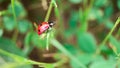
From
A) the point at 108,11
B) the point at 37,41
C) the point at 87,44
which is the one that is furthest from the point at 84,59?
the point at 108,11

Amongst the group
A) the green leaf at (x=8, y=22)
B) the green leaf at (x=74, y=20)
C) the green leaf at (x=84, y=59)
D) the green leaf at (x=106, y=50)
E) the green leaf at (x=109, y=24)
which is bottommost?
the green leaf at (x=84, y=59)

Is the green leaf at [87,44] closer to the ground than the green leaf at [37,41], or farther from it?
closer to the ground

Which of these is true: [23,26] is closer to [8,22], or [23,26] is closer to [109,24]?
[8,22]

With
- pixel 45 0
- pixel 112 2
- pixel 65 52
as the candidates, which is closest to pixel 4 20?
pixel 45 0

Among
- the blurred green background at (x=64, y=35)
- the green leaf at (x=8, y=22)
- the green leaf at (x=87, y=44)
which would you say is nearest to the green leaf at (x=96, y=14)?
the blurred green background at (x=64, y=35)

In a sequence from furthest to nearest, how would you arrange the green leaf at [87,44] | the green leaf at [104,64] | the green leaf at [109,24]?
the green leaf at [109,24] < the green leaf at [87,44] < the green leaf at [104,64]

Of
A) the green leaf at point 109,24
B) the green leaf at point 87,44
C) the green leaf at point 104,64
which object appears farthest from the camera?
the green leaf at point 109,24

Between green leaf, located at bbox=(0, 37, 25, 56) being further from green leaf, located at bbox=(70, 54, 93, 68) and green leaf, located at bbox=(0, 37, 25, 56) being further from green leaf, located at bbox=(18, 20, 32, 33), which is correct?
green leaf, located at bbox=(70, 54, 93, 68)

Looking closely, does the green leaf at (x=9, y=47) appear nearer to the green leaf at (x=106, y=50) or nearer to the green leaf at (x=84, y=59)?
the green leaf at (x=84, y=59)
